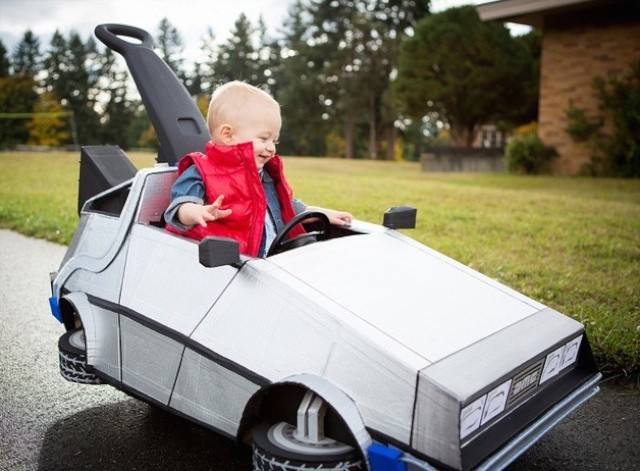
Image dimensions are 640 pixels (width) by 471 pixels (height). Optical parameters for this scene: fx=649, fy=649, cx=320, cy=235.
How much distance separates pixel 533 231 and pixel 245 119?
509 centimetres

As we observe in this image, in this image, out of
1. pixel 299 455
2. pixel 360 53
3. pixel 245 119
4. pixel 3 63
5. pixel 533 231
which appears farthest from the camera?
pixel 3 63

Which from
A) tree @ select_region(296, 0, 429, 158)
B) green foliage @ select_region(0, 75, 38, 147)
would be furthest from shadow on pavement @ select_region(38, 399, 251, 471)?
green foliage @ select_region(0, 75, 38, 147)

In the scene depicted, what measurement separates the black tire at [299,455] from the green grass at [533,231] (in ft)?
6.43

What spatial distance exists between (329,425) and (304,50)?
4891 centimetres

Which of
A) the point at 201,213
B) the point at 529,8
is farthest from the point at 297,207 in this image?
the point at 529,8

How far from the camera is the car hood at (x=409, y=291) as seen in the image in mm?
1932

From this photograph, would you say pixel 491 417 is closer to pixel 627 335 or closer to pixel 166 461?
Answer: pixel 166 461

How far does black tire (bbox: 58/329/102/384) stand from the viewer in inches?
101

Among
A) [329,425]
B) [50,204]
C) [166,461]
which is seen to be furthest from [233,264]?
[50,204]

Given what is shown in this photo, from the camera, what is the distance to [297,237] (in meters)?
2.47

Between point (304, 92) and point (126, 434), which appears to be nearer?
point (126, 434)

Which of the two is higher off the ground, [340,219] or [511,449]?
[340,219]

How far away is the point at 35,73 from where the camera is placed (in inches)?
2566

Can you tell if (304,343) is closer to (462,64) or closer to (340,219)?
(340,219)
